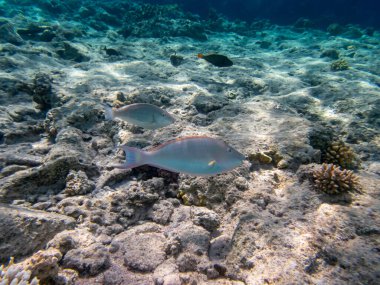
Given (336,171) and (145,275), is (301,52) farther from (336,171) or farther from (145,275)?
(145,275)

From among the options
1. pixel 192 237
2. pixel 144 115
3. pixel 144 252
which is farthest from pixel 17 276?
pixel 144 115

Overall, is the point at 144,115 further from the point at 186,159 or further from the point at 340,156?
the point at 340,156

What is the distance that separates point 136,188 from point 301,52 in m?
13.8

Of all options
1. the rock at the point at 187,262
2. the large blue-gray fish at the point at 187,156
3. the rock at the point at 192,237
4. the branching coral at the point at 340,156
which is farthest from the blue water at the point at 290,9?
the rock at the point at 187,262

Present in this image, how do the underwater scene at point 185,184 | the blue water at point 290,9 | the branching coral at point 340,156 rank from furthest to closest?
the blue water at point 290,9, the branching coral at point 340,156, the underwater scene at point 185,184

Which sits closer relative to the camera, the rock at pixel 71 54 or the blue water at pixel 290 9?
the rock at pixel 71 54

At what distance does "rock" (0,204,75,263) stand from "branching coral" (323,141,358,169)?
12.7 ft

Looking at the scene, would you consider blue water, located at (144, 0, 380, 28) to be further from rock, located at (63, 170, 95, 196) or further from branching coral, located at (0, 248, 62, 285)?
branching coral, located at (0, 248, 62, 285)

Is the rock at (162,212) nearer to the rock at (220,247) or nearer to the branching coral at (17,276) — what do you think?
the rock at (220,247)

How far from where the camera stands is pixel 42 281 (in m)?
2.04

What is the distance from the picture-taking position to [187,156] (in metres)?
1.98

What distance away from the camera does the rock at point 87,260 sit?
7.48 feet

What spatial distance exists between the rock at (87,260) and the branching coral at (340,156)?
136 inches

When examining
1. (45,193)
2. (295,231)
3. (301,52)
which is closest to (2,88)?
(45,193)
